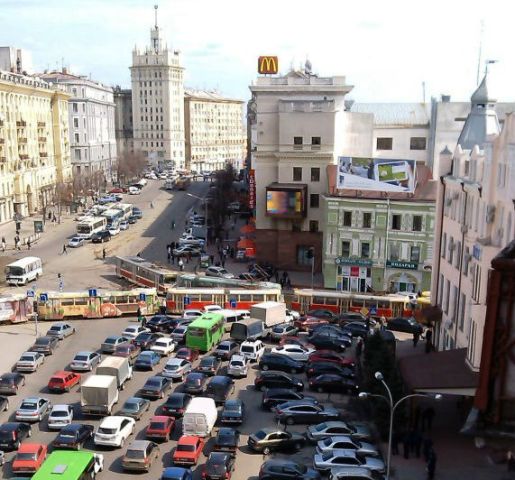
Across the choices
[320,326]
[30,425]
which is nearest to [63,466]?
[30,425]

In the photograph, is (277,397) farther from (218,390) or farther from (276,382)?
(218,390)

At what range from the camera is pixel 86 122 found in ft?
401

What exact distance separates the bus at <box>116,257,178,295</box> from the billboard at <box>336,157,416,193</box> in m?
15.8

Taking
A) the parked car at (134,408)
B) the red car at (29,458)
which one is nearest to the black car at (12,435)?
the red car at (29,458)

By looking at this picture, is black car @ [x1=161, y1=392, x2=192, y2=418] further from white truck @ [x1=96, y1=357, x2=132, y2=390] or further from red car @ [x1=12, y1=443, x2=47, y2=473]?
red car @ [x1=12, y1=443, x2=47, y2=473]

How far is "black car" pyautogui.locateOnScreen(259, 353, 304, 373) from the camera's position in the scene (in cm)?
3331

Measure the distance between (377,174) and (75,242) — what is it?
34.9 meters

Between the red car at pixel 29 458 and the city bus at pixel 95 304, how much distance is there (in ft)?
65.6

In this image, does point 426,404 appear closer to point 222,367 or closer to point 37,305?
point 222,367

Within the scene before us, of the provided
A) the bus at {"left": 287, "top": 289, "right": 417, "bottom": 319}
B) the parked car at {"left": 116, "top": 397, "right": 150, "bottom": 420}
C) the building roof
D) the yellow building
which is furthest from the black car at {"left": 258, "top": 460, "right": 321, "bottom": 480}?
the yellow building

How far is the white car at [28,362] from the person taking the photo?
107 feet

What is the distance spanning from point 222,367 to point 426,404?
11373 millimetres

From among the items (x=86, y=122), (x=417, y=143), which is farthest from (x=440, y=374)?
(x=86, y=122)

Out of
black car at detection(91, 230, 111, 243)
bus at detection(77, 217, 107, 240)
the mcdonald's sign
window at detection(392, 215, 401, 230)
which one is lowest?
black car at detection(91, 230, 111, 243)
